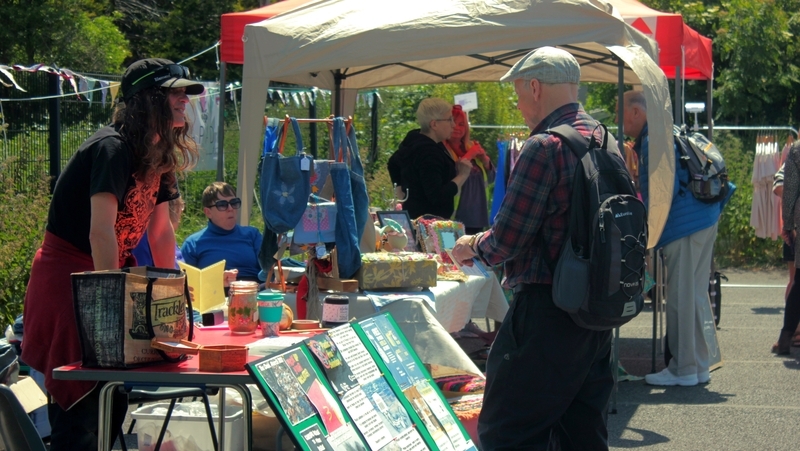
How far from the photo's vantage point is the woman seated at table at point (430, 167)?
23.0 feet

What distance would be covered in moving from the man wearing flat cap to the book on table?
4.95 feet

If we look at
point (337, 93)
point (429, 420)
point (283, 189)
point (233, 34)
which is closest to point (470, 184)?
point (337, 93)

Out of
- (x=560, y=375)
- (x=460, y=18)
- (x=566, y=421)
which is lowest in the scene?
(x=566, y=421)

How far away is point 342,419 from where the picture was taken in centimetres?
307

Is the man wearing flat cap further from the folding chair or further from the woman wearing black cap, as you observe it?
the folding chair

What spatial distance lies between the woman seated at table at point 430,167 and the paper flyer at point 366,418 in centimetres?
390

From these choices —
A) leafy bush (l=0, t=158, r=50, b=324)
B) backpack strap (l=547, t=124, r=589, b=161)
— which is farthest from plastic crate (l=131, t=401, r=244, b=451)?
leafy bush (l=0, t=158, r=50, b=324)

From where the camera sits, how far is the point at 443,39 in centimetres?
545

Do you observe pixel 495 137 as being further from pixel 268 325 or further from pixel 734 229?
pixel 268 325

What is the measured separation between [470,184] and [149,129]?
15.8 feet

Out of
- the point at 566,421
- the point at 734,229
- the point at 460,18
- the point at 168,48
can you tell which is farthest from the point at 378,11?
the point at 168,48

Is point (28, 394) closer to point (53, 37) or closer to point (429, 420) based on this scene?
point (429, 420)

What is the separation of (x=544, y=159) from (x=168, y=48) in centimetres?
1705

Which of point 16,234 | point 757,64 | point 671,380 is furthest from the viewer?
point 757,64
